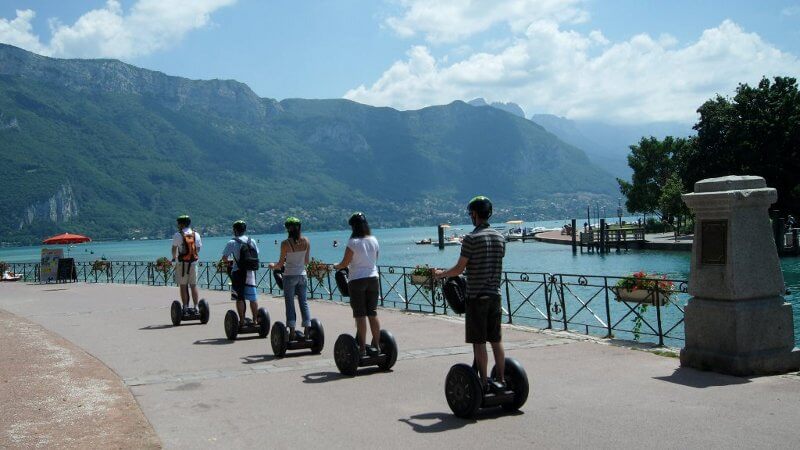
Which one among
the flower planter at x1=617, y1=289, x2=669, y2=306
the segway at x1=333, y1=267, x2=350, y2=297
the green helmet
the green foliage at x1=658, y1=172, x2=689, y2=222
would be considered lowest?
the flower planter at x1=617, y1=289, x2=669, y2=306

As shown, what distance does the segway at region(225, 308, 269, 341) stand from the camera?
11.8 metres

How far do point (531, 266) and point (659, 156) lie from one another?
3958 centimetres

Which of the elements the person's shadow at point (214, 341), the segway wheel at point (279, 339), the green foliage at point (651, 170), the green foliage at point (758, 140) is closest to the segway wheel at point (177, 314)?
the person's shadow at point (214, 341)

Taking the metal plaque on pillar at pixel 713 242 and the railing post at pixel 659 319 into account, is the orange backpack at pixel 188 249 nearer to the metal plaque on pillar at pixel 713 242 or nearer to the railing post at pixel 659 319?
the railing post at pixel 659 319

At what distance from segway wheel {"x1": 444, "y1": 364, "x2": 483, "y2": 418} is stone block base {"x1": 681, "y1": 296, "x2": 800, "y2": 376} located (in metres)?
3.13

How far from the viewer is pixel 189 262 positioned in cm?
1406

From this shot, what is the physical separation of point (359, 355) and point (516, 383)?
248 centimetres

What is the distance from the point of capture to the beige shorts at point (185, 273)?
14.1m

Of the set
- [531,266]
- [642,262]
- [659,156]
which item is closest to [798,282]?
[642,262]

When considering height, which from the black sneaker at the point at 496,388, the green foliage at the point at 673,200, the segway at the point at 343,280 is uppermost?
the green foliage at the point at 673,200

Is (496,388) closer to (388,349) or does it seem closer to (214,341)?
(388,349)

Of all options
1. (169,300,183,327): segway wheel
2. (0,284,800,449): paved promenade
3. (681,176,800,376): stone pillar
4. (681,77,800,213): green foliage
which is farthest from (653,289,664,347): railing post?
(681,77,800,213): green foliage

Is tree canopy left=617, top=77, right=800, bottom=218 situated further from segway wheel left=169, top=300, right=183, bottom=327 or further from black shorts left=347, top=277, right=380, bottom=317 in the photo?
black shorts left=347, top=277, right=380, bottom=317

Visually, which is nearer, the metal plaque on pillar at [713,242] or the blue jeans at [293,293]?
the metal plaque on pillar at [713,242]
